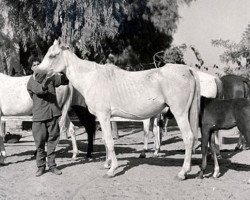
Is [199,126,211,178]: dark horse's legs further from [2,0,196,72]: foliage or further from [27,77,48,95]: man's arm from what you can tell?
[2,0,196,72]: foliage

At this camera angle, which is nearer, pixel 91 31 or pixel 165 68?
pixel 165 68

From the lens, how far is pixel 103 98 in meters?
8.70

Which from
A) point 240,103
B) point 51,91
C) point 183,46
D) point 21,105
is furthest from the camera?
point 183,46

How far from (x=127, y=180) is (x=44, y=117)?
1.95 metres

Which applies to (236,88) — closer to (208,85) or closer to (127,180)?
(208,85)

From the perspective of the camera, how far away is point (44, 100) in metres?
9.06

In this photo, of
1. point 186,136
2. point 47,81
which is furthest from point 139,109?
point 47,81

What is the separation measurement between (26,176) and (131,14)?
13927 millimetres

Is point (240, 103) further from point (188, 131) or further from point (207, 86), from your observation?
point (207, 86)

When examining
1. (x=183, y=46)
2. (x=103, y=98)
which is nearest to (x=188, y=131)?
(x=103, y=98)

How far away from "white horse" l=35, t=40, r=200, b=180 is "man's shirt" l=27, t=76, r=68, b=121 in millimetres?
270

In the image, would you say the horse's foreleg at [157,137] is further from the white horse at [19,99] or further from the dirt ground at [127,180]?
the dirt ground at [127,180]

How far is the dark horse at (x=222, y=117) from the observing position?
8141 mm

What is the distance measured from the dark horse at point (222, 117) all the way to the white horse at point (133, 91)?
225 millimetres
